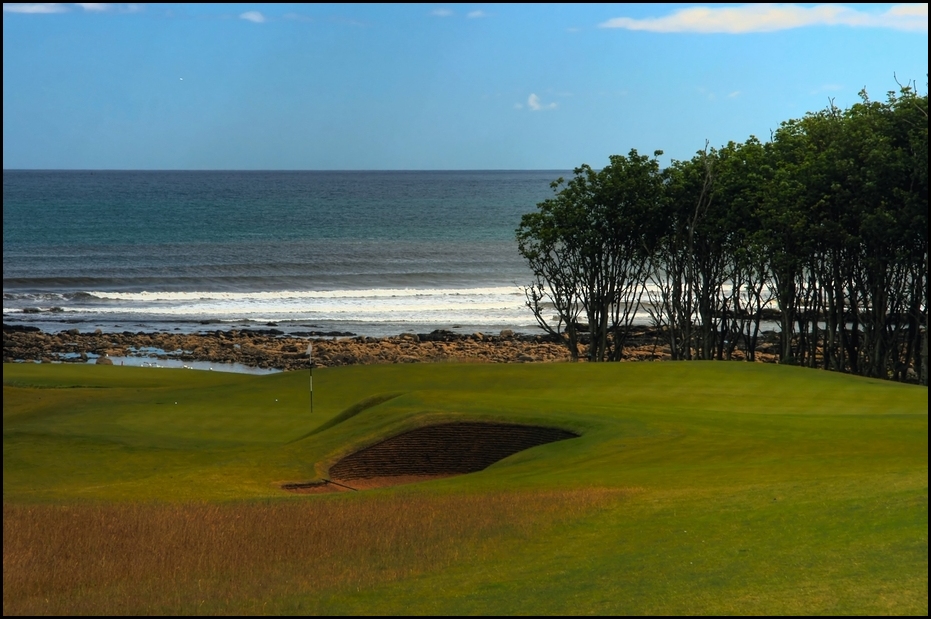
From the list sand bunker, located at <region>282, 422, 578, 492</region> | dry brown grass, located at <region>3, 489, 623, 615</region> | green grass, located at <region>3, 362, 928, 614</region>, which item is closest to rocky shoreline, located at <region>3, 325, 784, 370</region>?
green grass, located at <region>3, 362, 928, 614</region>

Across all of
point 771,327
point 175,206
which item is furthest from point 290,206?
point 771,327

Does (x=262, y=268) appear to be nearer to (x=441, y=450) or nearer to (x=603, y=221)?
(x=603, y=221)

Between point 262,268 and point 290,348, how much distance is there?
2930cm

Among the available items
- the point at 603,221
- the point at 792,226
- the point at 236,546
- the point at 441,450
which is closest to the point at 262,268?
the point at 603,221

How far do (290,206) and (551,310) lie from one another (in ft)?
281

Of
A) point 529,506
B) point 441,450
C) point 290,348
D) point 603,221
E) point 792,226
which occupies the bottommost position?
point 441,450

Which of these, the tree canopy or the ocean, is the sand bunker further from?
the ocean

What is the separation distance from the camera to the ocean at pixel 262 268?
51188mm

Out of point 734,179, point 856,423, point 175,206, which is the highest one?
point 175,206

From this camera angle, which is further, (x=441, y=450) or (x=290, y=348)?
(x=290, y=348)

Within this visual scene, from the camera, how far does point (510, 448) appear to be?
15.6 meters

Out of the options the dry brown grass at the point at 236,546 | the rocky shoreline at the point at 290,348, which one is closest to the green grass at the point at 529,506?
the dry brown grass at the point at 236,546

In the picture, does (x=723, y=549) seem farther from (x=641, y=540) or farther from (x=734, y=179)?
(x=734, y=179)

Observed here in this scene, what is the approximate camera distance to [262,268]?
6975 centimetres
